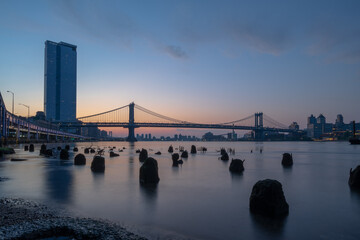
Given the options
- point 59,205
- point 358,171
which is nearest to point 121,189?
point 59,205

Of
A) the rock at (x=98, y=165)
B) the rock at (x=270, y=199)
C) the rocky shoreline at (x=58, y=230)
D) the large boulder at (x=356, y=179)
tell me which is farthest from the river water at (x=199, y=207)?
the rock at (x=98, y=165)

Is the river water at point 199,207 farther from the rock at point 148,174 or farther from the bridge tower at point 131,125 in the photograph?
the bridge tower at point 131,125

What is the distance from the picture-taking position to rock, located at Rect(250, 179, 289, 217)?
9766 millimetres

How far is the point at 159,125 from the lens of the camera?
143500mm

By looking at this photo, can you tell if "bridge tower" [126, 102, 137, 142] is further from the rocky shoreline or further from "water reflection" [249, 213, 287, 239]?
the rocky shoreline

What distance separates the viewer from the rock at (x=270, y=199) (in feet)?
32.0

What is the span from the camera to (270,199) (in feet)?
32.3

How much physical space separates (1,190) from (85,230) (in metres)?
9.77

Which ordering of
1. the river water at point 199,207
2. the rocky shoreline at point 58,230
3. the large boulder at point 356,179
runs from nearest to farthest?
1. the rocky shoreline at point 58,230
2. the river water at point 199,207
3. the large boulder at point 356,179

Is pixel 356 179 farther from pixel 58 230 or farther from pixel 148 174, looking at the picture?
pixel 58 230

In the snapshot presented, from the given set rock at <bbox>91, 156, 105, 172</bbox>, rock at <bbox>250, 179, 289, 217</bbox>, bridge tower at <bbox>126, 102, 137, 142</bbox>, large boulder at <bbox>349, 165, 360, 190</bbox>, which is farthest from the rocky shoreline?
bridge tower at <bbox>126, 102, 137, 142</bbox>

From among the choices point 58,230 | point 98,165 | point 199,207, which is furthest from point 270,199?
point 98,165

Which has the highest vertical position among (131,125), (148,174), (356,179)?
(131,125)

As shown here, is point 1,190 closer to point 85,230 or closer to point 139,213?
point 139,213
